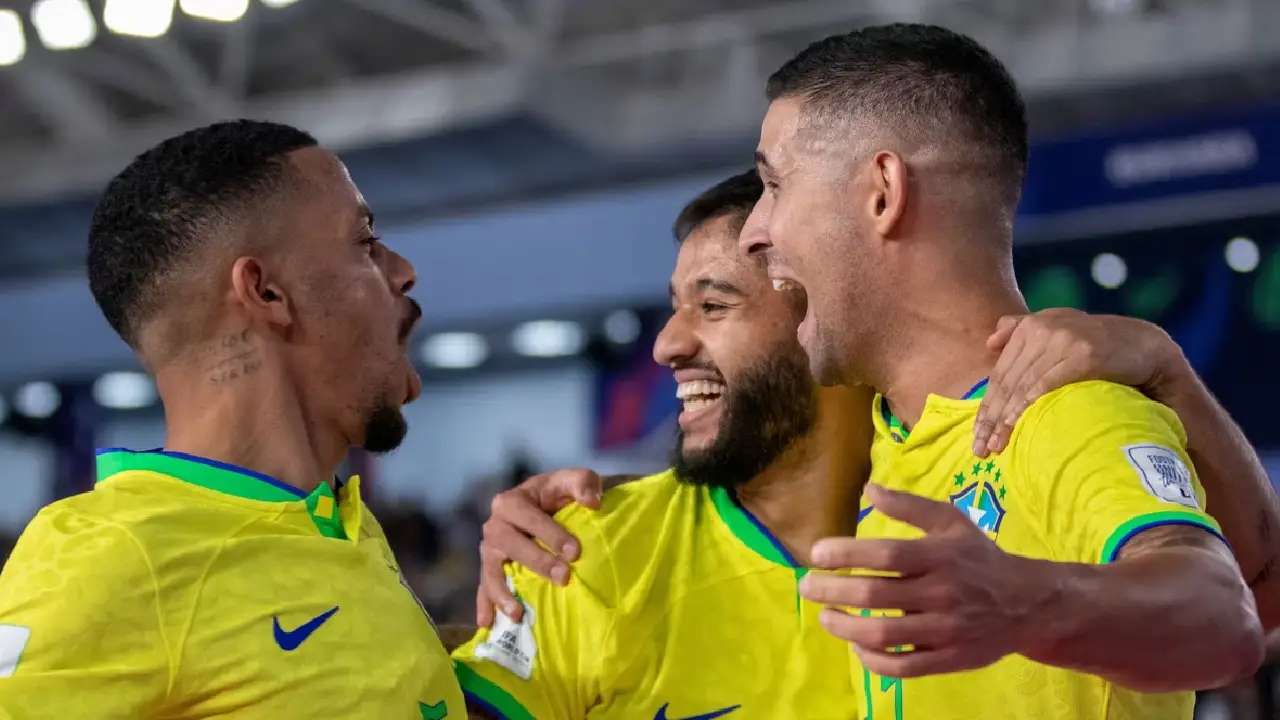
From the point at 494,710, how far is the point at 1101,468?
1.23 meters

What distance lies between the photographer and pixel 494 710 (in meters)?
2.62

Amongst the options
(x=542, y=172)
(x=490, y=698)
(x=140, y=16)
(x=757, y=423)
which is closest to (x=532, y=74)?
(x=542, y=172)

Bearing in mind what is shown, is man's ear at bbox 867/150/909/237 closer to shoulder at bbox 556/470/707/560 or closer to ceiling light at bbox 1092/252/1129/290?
shoulder at bbox 556/470/707/560

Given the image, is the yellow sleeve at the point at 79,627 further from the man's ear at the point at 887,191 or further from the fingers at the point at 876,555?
the man's ear at the point at 887,191

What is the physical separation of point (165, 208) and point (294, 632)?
2.68 ft

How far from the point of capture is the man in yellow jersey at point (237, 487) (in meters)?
2.13

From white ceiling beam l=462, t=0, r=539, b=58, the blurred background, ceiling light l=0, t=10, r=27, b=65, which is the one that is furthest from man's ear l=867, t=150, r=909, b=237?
ceiling light l=0, t=10, r=27, b=65

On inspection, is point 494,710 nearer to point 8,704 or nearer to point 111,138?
point 8,704

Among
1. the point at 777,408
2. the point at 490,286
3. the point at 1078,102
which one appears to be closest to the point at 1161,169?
the point at 1078,102

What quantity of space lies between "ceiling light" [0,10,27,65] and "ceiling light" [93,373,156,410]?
3.41 metres

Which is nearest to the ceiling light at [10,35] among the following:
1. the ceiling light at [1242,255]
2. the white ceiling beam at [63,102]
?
the white ceiling beam at [63,102]

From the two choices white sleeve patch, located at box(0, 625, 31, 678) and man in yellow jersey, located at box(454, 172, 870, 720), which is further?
man in yellow jersey, located at box(454, 172, 870, 720)

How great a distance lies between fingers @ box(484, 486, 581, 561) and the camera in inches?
108

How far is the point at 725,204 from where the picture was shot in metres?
3.06
